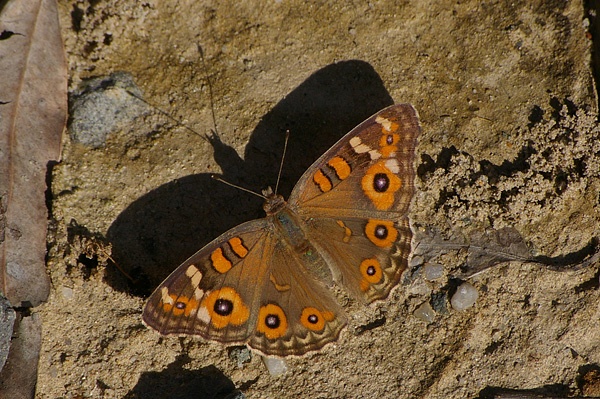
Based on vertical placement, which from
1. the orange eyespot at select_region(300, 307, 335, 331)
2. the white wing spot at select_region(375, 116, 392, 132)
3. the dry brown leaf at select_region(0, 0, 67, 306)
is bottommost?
the orange eyespot at select_region(300, 307, 335, 331)

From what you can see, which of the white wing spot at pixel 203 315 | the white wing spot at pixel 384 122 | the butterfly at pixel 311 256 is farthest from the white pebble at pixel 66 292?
the white wing spot at pixel 384 122

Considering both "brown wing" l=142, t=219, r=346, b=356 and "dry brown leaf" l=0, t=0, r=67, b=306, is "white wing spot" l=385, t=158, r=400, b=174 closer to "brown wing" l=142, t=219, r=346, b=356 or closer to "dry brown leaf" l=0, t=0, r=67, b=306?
"brown wing" l=142, t=219, r=346, b=356

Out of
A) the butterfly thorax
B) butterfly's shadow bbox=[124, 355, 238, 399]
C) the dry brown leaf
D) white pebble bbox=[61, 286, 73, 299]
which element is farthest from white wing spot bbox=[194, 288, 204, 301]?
the dry brown leaf

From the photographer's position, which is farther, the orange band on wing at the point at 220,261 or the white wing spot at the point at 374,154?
the white wing spot at the point at 374,154

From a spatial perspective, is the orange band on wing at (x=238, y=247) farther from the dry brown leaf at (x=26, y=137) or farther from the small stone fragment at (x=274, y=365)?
the dry brown leaf at (x=26, y=137)

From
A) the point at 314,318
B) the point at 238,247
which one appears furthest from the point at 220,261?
the point at 314,318

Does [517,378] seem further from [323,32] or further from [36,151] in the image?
[36,151]
